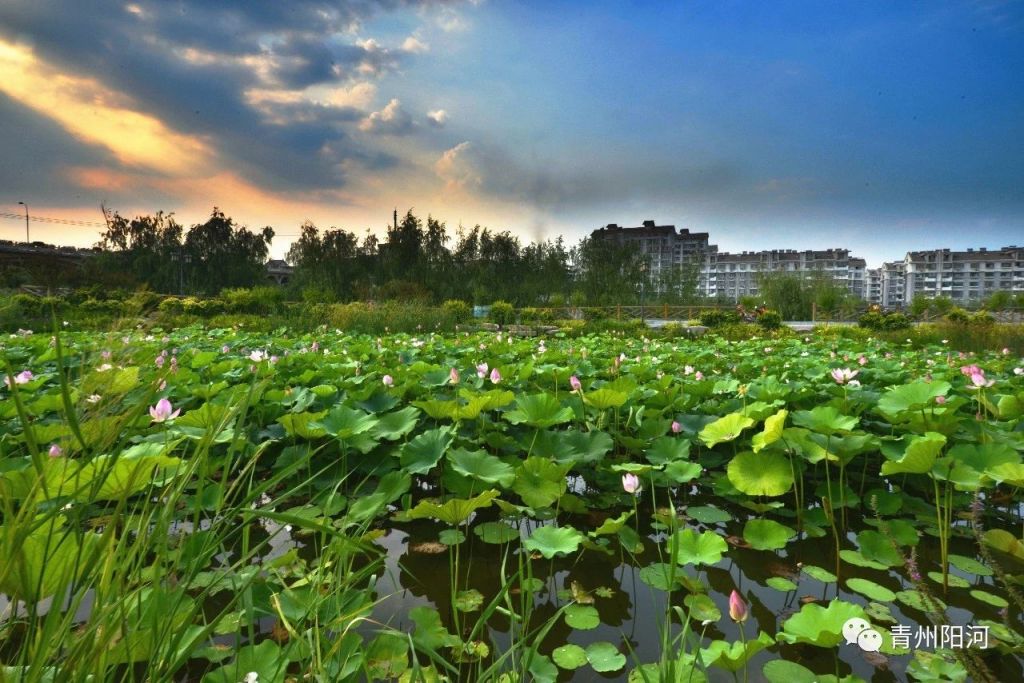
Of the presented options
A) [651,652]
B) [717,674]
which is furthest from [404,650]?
[717,674]

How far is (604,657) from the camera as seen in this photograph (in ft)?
4.06

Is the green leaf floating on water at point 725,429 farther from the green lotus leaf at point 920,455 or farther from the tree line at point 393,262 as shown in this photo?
the tree line at point 393,262

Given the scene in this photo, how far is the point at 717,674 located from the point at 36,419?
9.28 ft

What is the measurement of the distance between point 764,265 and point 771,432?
89.8m

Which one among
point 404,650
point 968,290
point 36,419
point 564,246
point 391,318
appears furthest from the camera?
point 968,290

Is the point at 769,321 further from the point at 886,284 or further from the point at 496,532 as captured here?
the point at 886,284

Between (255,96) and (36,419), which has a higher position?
(255,96)

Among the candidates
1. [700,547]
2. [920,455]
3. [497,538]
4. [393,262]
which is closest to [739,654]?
[700,547]

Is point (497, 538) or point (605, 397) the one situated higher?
point (605, 397)

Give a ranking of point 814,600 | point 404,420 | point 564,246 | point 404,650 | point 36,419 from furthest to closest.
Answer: point 564,246 < point 36,419 < point 404,420 < point 814,600 < point 404,650

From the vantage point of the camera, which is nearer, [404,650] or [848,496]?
[404,650]

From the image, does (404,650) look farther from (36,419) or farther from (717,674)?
(36,419)

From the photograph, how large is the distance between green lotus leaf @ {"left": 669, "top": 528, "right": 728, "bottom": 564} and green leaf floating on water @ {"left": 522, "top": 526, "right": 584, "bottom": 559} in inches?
10.4

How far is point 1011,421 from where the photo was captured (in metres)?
2.22
